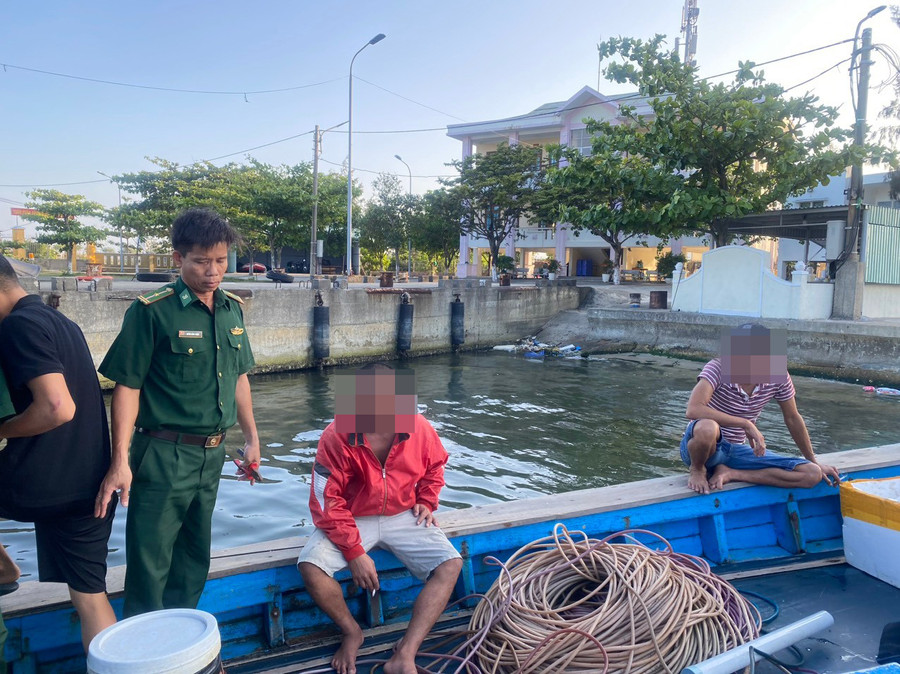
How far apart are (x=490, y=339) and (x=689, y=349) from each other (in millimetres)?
6069

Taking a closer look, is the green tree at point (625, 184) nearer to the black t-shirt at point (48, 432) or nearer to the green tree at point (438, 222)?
the green tree at point (438, 222)

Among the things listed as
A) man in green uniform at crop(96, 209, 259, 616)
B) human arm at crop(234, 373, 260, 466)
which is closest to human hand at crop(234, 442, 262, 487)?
human arm at crop(234, 373, 260, 466)

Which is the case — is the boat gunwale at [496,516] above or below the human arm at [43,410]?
below

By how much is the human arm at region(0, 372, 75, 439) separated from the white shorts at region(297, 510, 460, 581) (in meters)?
1.17

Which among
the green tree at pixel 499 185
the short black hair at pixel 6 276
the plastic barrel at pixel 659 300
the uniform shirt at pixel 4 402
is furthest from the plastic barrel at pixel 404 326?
the uniform shirt at pixel 4 402

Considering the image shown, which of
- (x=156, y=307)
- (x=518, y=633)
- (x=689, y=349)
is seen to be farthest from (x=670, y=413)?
(x=156, y=307)

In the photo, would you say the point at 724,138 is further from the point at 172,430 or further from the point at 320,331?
the point at 172,430

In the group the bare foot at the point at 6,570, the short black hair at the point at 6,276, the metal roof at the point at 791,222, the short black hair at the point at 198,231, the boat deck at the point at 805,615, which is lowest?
the boat deck at the point at 805,615

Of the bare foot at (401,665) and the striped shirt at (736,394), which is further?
the striped shirt at (736,394)

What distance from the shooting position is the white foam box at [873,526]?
3549 mm

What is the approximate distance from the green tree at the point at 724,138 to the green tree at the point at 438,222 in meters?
13.9

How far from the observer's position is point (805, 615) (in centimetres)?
331

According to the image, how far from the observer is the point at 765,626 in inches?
126

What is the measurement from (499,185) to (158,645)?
29.4 metres
